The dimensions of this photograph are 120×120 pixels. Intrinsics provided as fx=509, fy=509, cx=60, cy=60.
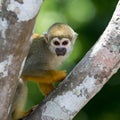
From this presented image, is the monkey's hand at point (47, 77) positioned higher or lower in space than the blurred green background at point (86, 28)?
higher

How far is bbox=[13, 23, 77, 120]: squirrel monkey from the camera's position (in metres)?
4.36

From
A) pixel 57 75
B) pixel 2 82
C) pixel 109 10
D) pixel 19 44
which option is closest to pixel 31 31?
pixel 19 44

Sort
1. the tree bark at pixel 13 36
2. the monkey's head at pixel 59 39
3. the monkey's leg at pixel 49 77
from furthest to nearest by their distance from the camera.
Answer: the monkey's head at pixel 59 39 < the monkey's leg at pixel 49 77 < the tree bark at pixel 13 36

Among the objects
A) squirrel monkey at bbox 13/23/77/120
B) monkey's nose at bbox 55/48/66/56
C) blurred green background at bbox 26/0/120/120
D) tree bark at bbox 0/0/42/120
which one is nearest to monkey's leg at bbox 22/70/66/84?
squirrel monkey at bbox 13/23/77/120

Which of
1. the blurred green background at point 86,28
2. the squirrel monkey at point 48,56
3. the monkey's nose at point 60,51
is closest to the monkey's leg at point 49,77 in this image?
the squirrel monkey at point 48,56

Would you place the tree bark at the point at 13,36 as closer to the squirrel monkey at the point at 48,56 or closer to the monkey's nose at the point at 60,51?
the squirrel monkey at the point at 48,56

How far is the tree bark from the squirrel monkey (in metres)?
0.97

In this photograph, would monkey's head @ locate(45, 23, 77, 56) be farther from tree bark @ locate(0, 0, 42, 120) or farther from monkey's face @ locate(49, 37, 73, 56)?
tree bark @ locate(0, 0, 42, 120)

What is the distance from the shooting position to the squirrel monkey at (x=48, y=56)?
14.3 feet

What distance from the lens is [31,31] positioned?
10.4 ft

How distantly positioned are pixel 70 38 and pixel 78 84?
3.92 ft

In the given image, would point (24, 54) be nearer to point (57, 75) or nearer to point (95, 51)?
point (95, 51)

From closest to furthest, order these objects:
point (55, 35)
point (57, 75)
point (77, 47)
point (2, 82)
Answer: point (2, 82) → point (57, 75) → point (55, 35) → point (77, 47)

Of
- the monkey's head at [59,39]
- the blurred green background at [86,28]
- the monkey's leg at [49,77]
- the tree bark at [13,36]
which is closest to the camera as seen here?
the tree bark at [13,36]
